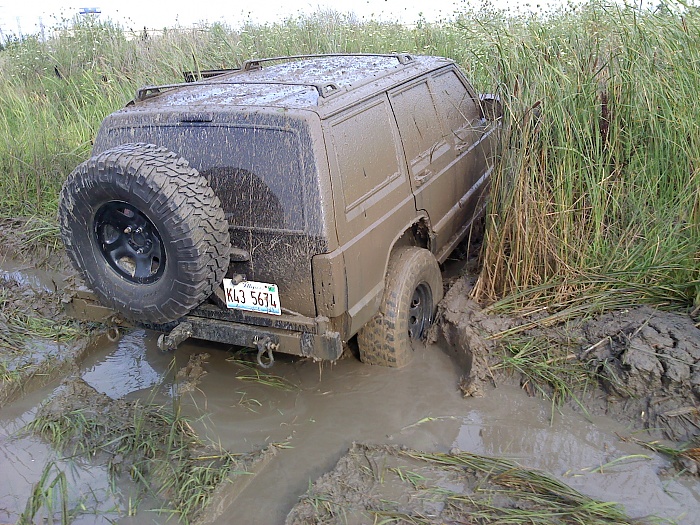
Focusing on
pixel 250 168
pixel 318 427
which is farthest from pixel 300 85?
pixel 318 427

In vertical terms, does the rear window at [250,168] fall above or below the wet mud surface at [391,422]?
above

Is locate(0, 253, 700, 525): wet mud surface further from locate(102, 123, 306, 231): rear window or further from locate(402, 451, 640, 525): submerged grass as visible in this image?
locate(102, 123, 306, 231): rear window

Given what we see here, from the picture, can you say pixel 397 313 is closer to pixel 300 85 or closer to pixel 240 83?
pixel 300 85

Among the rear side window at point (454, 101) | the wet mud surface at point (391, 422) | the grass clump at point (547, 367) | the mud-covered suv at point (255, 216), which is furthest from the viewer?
the rear side window at point (454, 101)

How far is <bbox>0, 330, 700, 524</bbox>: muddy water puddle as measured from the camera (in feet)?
10.0

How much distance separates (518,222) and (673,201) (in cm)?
99

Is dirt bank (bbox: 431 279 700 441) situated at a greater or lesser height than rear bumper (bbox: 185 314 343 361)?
lesser

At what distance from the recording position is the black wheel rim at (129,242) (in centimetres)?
325

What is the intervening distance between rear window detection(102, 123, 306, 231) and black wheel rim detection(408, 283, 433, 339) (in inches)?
55.1

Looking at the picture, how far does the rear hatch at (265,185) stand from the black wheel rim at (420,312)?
1169 mm

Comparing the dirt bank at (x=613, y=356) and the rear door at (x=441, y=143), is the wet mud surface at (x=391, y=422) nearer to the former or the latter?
the dirt bank at (x=613, y=356)

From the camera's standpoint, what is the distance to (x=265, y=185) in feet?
10.8

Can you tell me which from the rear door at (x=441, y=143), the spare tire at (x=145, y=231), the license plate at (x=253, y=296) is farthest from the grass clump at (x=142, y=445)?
the rear door at (x=441, y=143)

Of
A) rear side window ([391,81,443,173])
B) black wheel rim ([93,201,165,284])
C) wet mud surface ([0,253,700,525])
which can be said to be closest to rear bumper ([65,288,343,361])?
black wheel rim ([93,201,165,284])
